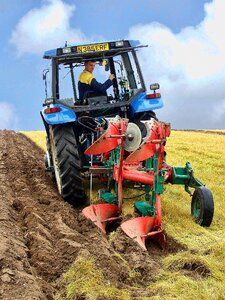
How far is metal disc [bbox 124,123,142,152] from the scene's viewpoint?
24.7 ft

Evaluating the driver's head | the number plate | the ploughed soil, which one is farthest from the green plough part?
the number plate

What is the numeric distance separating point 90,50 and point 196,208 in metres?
3.47

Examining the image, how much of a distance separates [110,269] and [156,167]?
6.49 ft

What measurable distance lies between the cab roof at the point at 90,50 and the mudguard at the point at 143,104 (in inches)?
36.8

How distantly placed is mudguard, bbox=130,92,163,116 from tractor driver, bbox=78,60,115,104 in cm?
55

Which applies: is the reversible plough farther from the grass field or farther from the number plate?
the number plate

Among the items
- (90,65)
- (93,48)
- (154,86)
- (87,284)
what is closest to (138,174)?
(154,86)

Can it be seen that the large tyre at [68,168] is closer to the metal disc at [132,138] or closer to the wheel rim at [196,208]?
the metal disc at [132,138]

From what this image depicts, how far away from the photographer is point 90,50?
9250mm

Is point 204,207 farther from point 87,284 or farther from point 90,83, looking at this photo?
point 90,83

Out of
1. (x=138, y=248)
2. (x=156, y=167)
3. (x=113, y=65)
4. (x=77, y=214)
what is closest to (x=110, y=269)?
(x=138, y=248)

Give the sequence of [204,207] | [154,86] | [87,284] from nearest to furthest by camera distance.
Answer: [87,284]
[204,207]
[154,86]

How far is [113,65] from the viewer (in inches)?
390

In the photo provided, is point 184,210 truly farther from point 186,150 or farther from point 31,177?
point 186,150
